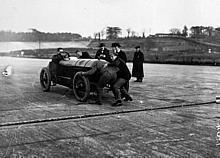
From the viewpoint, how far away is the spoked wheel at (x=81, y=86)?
24.2ft

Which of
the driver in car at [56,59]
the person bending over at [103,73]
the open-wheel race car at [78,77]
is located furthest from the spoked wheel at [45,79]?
the person bending over at [103,73]

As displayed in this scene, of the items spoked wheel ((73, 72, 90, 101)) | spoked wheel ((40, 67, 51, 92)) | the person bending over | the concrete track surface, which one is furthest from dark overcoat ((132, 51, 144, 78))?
the person bending over

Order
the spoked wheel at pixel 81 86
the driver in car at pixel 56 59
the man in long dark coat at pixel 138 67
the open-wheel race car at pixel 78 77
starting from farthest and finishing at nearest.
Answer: the man in long dark coat at pixel 138 67 < the driver in car at pixel 56 59 < the open-wheel race car at pixel 78 77 < the spoked wheel at pixel 81 86

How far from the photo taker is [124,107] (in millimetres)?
7016

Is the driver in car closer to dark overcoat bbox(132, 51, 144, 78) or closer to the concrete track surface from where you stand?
the concrete track surface

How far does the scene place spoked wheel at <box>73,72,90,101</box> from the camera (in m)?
7.36

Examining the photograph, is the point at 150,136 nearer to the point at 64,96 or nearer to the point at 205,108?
the point at 205,108

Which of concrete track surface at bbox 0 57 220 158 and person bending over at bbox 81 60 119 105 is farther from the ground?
person bending over at bbox 81 60 119 105

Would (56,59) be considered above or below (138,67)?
above

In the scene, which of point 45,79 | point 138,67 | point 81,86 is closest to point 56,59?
point 45,79

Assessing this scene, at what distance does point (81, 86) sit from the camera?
770cm

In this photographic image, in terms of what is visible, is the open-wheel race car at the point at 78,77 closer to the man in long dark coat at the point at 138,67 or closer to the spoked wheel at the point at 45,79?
the spoked wheel at the point at 45,79

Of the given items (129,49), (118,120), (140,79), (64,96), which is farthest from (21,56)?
(118,120)

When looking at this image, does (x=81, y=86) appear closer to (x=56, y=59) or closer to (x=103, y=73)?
(x=103, y=73)
